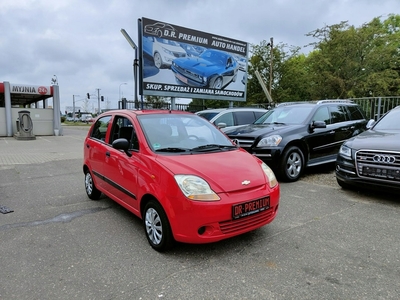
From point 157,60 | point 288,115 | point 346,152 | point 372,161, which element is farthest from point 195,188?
point 157,60

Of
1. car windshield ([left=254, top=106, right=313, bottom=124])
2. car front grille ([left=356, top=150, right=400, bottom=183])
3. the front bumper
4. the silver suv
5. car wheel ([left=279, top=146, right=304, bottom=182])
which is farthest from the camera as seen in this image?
the silver suv

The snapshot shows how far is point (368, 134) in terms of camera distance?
18.1 feet

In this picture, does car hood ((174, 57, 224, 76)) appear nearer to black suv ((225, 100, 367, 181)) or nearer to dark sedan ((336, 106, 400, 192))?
black suv ((225, 100, 367, 181))

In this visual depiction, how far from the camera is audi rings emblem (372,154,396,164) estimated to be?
4520mm

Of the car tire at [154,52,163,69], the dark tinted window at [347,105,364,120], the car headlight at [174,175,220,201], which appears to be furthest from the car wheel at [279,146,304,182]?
the car tire at [154,52,163,69]

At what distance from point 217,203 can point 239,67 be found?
1638 cm

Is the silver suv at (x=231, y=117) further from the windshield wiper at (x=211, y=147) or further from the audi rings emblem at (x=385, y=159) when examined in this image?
the windshield wiper at (x=211, y=147)

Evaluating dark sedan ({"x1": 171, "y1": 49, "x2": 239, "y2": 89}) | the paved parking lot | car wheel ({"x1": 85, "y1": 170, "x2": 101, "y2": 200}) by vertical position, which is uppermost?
dark sedan ({"x1": 171, "y1": 49, "x2": 239, "y2": 89})

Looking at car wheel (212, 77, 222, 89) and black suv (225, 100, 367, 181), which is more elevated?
car wheel (212, 77, 222, 89)

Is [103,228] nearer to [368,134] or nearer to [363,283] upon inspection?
[363,283]

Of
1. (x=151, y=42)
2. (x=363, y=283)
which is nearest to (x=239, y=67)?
(x=151, y=42)

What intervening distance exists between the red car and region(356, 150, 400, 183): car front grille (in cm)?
220

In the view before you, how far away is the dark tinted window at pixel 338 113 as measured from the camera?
7.30 metres

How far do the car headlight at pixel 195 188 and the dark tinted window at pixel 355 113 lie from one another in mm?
6337
